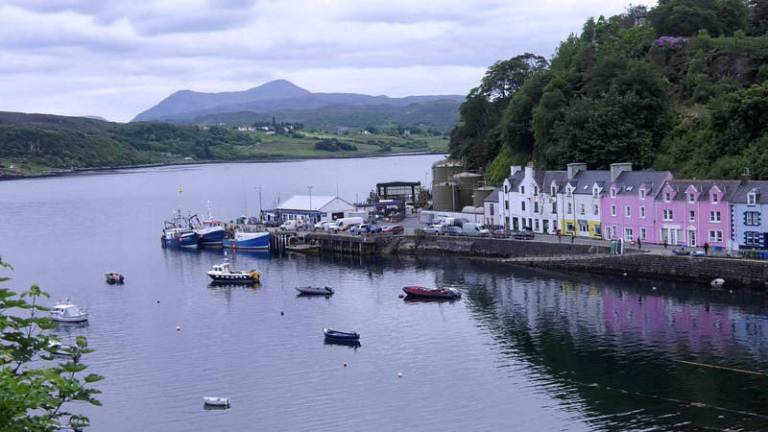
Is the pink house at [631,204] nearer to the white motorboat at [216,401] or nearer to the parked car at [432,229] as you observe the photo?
the parked car at [432,229]

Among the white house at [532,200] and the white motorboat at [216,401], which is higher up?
the white house at [532,200]

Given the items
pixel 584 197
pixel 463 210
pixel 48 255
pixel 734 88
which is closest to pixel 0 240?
pixel 48 255

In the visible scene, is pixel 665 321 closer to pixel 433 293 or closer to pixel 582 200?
pixel 433 293

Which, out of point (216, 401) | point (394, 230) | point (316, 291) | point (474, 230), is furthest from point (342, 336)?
point (394, 230)

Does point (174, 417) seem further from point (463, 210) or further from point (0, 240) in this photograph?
point (0, 240)

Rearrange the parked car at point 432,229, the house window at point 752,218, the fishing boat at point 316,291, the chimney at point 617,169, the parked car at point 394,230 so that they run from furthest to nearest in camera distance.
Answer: the parked car at point 394,230, the parked car at point 432,229, the chimney at point 617,169, the fishing boat at point 316,291, the house window at point 752,218

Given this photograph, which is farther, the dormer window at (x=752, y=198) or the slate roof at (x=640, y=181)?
the slate roof at (x=640, y=181)

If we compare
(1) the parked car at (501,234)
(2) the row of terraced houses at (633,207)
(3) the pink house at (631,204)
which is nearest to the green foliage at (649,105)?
(2) the row of terraced houses at (633,207)

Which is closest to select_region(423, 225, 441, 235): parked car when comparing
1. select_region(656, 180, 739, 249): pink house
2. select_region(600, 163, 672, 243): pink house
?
select_region(600, 163, 672, 243): pink house

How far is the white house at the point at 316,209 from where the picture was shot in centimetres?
9206

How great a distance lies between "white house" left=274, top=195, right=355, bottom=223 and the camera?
92062 millimetres

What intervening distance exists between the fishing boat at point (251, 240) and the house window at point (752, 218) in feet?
135

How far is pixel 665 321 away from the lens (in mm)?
47969

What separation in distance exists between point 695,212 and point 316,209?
40128 millimetres
